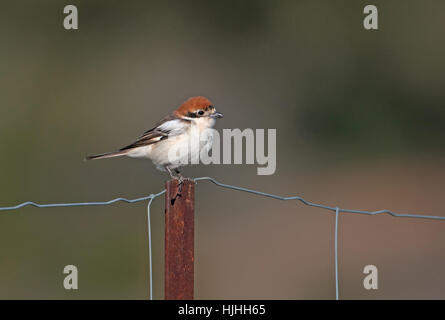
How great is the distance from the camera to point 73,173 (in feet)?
36.8

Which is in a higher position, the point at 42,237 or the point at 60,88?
the point at 60,88

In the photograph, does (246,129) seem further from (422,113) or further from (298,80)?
(422,113)

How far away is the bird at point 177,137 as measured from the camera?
566 centimetres

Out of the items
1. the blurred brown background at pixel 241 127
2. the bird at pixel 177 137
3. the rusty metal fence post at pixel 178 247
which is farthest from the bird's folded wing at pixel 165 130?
the blurred brown background at pixel 241 127

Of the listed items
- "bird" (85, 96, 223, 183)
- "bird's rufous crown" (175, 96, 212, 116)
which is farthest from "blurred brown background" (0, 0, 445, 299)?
"bird's rufous crown" (175, 96, 212, 116)

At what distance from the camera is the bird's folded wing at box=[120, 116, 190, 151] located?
18.9ft

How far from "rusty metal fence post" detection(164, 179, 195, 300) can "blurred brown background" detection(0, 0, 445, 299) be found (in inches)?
181

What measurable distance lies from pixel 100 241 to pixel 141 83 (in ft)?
16.0

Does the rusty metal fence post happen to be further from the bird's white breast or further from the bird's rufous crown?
the bird's rufous crown

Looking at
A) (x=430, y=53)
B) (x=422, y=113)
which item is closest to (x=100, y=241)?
(x=422, y=113)

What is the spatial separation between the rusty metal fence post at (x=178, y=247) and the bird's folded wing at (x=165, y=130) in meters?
1.92

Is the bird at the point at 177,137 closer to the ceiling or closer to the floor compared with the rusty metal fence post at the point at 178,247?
closer to the ceiling

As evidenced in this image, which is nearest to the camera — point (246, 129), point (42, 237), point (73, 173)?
point (42, 237)

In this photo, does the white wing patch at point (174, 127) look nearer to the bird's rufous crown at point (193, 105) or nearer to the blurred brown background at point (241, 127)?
the bird's rufous crown at point (193, 105)
